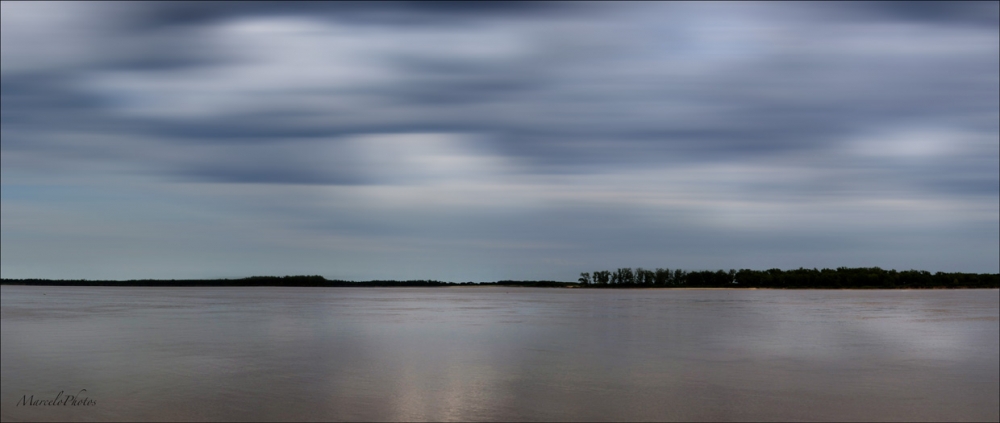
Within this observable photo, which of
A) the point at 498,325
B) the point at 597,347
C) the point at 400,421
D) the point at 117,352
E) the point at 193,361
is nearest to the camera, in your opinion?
→ the point at 400,421

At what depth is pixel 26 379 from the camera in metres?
15.7

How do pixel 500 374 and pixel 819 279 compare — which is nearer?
pixel 500 374


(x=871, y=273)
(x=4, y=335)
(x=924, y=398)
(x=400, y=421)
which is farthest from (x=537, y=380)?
(x=871, y=273)

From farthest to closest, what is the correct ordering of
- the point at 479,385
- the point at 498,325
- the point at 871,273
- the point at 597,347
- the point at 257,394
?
the point at 871,273 → the point at 498,325 → the point at 597,347 → the point at 479,385 → the point at 257,394

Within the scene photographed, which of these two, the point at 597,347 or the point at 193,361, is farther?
the point at 597,347

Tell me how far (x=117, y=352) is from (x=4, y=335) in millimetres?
7817

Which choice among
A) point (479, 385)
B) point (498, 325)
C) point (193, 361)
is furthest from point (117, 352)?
point (498, 325)

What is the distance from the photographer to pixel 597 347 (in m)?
22.9

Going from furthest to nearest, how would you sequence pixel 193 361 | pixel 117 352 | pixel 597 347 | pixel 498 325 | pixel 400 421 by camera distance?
1. pixel 498 325
2. pixel 597 347
3. pixel 117 352
4. pixel 193 361
5. pixel 400 421

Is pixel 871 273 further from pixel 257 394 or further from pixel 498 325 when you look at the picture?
pixel 257 394

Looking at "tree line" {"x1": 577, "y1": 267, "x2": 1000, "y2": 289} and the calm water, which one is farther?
"tree line" {"x1": 577, "y1": 267, "x2": 1000, "y2": 289}

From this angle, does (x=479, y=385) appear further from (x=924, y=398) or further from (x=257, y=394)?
(x=924, y=398)

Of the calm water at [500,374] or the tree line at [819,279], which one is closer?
the calm water at [500,374]

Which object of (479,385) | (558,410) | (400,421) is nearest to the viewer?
(400,421)
